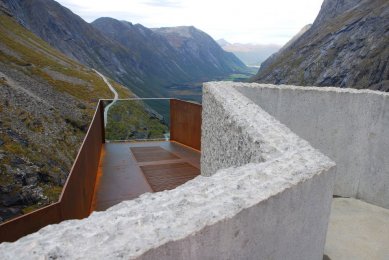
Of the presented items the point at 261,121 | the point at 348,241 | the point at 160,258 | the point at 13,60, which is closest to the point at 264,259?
the point at 160,258

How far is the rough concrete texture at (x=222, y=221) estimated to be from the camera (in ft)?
6.72

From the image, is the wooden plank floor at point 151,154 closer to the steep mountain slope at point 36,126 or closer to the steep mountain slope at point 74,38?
the steep mountain slope at point 36,126

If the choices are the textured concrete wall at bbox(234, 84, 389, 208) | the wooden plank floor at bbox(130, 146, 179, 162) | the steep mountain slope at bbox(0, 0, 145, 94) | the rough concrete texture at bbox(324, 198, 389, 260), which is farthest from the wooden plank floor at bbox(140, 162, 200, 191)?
the steep mountain slope at bbox(0, 0, 145, 94)

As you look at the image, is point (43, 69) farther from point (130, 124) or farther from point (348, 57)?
point (348, 57)

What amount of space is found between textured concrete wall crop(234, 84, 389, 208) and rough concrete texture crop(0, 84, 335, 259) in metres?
3.23

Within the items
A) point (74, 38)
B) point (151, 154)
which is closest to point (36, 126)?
point (151, 154)

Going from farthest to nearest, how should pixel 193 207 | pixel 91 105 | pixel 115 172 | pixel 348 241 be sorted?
1. pixel 91 105
2. pixel 115 172
3. pixel 348 241
4. pixel 193 207

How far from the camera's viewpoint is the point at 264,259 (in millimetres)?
2676

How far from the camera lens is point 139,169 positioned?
967cm

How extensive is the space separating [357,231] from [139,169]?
593 centimetres

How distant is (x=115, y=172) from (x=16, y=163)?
10646mm

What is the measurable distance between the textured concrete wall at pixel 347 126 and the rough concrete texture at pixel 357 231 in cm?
32

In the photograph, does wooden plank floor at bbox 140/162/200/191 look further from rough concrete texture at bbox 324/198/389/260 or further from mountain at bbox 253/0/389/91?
mountain at bbox 253/0/389/91

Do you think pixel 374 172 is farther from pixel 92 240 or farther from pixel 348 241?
pixel 92 240
